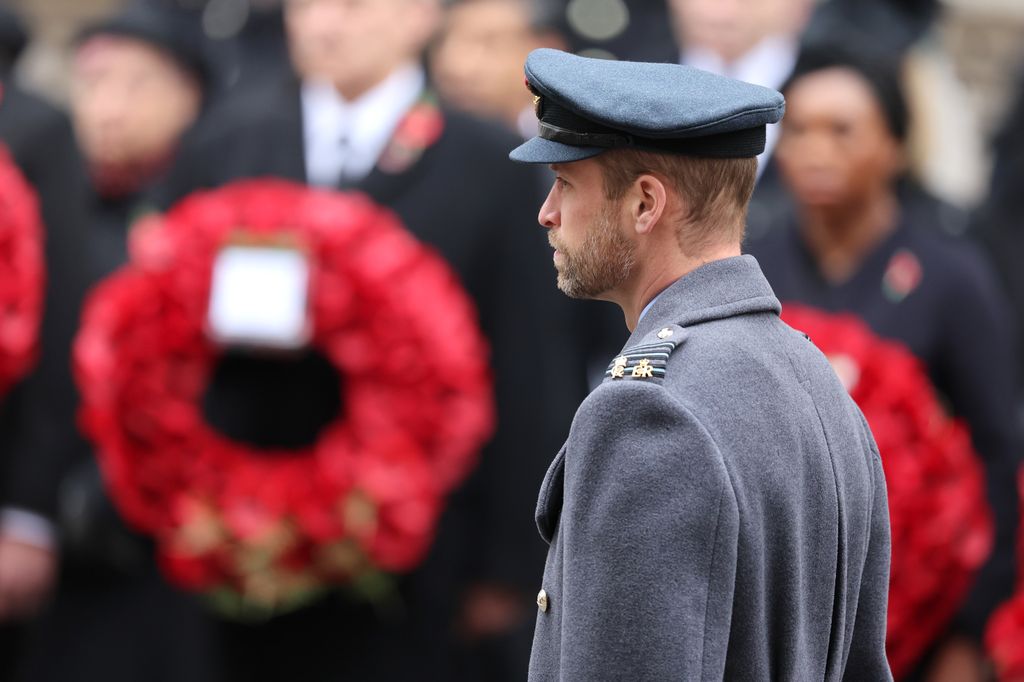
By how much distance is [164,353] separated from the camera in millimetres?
5031

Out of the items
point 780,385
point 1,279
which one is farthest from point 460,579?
point 780,385

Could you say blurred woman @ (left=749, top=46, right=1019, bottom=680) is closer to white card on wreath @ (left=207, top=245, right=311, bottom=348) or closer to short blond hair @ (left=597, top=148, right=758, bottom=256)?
white card on wreath @ (left=207, top=245, right=311, bottom=348)

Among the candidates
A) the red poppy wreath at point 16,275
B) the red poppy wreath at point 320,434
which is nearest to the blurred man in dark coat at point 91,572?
the red poppy wreath at point 16,275

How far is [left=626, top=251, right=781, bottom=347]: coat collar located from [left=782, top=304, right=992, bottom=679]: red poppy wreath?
1771 millimetres

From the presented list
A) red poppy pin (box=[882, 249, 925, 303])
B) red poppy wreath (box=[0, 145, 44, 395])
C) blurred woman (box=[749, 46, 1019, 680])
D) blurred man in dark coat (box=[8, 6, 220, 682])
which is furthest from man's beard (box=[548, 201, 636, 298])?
blurred man in dark coat (box=[8, 6, 220, 682])

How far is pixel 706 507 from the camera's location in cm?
249

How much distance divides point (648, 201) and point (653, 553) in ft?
1.64

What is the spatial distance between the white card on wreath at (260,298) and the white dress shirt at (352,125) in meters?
0.58

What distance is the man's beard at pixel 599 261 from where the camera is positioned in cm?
270

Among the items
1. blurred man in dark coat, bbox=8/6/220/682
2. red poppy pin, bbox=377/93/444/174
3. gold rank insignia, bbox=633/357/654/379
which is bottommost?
blurred man in dark coat, bbox=8/6/220/682

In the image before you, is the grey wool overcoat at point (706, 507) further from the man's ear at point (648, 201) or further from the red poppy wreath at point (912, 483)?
the red poppy wreath at point (912, 483)

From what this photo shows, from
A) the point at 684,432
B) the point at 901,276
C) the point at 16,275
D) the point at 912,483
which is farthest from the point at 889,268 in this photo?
the point at 684,432

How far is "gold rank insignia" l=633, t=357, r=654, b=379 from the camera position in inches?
102

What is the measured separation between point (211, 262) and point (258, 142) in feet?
2.17
